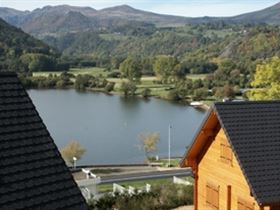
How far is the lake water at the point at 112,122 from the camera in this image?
1623 inches

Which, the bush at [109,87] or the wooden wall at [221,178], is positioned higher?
the wooden wall at [221,178]

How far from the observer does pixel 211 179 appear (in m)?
12.8

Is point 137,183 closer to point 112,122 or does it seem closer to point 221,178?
point 221,178

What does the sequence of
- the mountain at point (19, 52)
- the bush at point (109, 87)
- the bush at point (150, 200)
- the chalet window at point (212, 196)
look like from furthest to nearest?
the mountain at point (19, 52)
the bush at point (109, 87)
the bush at point (150, 200)
the chalet window at point (212, 196)

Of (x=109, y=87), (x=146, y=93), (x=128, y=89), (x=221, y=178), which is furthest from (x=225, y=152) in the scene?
(x=109, y=87)

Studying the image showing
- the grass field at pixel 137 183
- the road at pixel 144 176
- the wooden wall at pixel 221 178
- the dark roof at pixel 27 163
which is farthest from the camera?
the road at pixel 144 176

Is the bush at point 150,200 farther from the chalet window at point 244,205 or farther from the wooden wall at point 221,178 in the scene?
the chalet window at point 244,205

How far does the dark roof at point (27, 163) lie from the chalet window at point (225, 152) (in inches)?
253

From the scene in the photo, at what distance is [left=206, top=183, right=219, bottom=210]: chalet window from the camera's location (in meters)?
A: 12.6

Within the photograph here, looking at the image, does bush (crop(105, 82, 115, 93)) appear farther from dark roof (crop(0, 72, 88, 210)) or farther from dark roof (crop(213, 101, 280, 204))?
dark roof (crop(0, 72, 88, 210))

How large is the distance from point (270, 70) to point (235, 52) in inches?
3895

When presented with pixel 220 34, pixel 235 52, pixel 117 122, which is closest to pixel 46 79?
pixel 117 122

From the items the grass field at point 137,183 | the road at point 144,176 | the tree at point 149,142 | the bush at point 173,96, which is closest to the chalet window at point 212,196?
the grass field at point 137,183

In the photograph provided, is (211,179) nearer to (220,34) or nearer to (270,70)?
(270,70)
